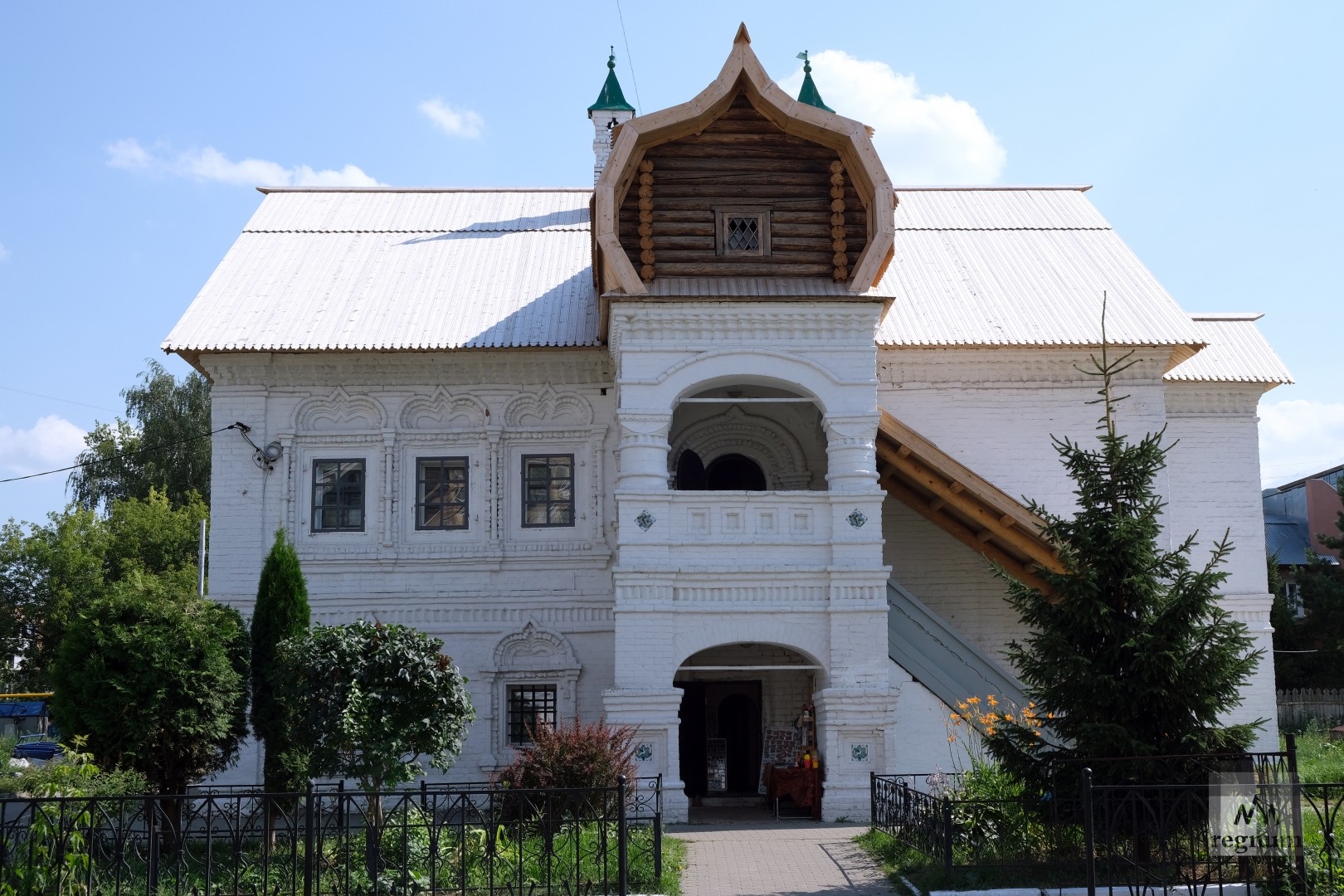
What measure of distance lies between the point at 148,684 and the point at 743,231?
29.6ft

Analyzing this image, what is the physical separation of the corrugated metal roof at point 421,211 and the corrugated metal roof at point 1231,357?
33.3 feet

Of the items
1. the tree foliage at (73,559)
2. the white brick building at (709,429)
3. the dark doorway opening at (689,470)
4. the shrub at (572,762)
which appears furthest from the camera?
the tree foliage at (73,559)

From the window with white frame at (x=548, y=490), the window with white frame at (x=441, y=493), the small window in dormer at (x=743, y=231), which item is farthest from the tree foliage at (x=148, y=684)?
the small window in dormer at (x=743, y=231)

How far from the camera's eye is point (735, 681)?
63.9ft

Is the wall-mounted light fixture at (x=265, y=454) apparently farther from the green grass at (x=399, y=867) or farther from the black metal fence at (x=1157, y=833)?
the black metal fence at (x=1157, y=833)

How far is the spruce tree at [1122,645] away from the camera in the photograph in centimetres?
1158

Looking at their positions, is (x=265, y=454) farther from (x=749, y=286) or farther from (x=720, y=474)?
(x=749, y=286)

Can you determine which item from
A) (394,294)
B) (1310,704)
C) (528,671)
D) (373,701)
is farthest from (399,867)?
(1310,704)

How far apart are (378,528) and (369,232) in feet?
19.5

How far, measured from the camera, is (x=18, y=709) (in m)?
42.6

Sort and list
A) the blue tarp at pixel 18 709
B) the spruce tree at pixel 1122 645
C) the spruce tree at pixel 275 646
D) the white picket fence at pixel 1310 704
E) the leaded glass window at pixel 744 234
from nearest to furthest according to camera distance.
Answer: the spruce tree at pixel 1122 645 < the spruce tree at pixel 275 646 < the leaded glass window at pixel 744 234 < the white picket fence at pixel 1310 704 < the blue tarp at pixel 18 709

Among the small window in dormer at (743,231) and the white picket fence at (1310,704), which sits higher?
the small window in dormer at (743,231)

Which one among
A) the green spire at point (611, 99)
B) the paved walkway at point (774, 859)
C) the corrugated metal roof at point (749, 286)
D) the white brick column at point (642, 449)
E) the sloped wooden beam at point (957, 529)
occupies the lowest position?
the paved walkway at point (774, 859)

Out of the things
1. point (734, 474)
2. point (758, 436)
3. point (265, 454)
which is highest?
point (758, 436)
